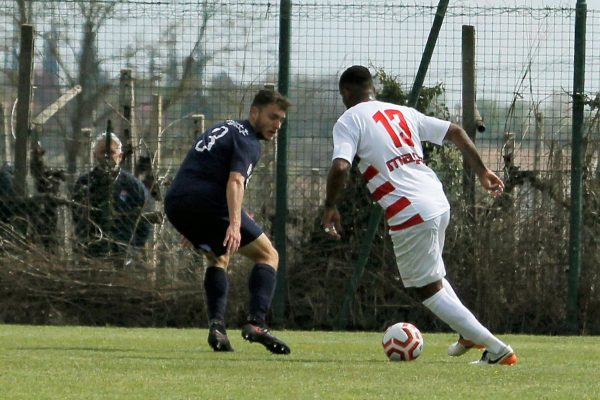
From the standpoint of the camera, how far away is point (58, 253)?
13945mm

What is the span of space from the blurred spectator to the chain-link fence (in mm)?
18

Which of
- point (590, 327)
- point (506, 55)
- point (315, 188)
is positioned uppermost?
point (506, 55)

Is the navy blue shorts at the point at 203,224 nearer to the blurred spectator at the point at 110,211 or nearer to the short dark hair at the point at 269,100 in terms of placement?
the short dark hair at the point at 269,100

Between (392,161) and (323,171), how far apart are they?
14.6ft

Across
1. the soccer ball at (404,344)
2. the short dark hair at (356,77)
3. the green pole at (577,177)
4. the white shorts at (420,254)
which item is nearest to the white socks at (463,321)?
the white shorts at (420,254)

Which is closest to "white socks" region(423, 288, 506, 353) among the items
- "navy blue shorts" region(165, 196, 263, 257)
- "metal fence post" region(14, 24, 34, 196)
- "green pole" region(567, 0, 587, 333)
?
"navy blue shorts" region(165, 196, 263, 257)

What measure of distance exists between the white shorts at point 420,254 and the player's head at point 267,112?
4.18ft

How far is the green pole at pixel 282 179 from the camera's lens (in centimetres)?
1372

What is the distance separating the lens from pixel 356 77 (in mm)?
9617

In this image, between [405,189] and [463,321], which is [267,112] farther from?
[463,321]

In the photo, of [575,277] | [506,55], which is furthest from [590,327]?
[506,55]

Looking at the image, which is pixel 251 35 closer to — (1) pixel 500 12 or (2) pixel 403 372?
(1) pixel 500 12

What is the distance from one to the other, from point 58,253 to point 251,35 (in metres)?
2.67

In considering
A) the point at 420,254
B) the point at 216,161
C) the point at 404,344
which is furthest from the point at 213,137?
the point at 404,344
